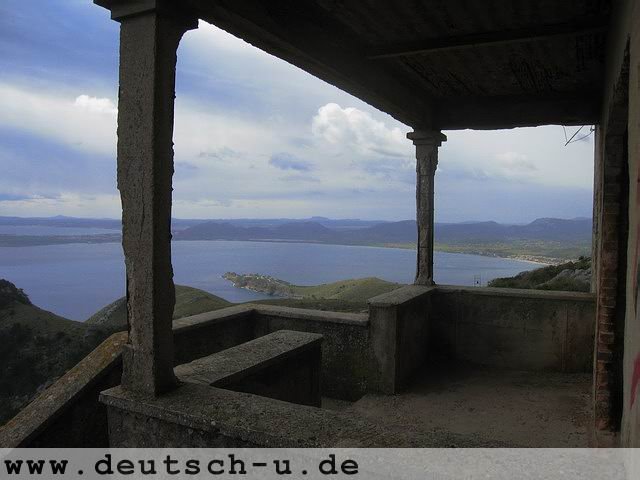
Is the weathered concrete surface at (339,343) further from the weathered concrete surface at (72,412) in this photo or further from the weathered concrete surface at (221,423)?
the weathered concrete surface at (221,423)

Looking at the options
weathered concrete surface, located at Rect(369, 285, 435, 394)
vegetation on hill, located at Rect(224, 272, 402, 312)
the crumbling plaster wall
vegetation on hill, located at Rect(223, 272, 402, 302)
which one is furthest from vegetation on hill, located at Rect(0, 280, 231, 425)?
the crumbling plaster wall

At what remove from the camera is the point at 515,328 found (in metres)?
6.79

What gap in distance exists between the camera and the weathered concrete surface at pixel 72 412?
3494 mm

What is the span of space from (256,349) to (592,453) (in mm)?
2640

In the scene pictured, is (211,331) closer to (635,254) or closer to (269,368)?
(269,368)

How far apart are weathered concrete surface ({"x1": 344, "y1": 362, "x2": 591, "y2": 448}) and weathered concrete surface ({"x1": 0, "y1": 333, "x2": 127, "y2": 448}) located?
2448 millimetres

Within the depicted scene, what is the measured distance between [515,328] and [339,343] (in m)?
2.59

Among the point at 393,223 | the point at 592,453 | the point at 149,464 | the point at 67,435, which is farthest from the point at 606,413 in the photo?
the point at 393,223

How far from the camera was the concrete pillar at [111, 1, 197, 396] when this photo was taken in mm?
2863

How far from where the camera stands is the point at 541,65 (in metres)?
5.70

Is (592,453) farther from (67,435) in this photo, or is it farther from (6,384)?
(6,384)

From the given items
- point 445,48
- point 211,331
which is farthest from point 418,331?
point 445,48

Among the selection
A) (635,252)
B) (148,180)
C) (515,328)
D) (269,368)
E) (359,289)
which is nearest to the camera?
(635,252)

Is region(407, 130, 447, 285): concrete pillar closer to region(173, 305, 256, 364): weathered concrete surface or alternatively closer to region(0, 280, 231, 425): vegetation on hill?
region(173, 305, 256, 364): weathered concrete surface
